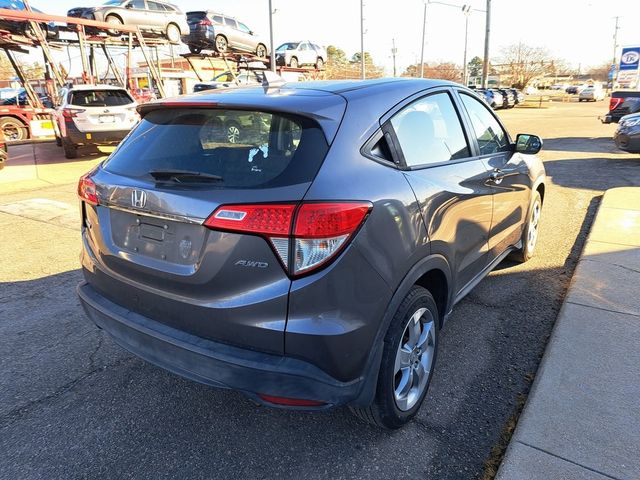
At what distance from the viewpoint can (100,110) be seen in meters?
11.8

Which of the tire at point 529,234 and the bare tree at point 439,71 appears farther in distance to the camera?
the bare tree at point 439,71

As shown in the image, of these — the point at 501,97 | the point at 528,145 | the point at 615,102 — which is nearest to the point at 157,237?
the point at 528,145

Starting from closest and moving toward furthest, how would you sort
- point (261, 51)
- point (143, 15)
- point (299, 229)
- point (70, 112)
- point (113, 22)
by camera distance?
point (299, 229)
point (70, 112)
point (113, 22)
point (143, 15)
point (261, 51)

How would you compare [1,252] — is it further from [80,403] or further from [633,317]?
[633,317]

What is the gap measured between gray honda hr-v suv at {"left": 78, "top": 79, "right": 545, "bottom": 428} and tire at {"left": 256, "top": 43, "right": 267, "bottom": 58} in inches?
987

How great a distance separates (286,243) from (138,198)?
0.81 metres

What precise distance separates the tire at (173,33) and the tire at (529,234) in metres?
19.4

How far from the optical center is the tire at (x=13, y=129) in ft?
50.7

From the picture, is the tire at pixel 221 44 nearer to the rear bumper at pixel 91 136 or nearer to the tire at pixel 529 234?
the rear bumper at pixel 91 136

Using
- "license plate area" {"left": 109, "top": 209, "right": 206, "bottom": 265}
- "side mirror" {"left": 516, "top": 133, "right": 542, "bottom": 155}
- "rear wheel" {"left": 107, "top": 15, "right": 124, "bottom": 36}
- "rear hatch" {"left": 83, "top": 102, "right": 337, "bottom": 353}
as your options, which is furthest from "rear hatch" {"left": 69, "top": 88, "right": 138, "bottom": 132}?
"license plate area" {"left": 109, "top": 209, "right": 206, "bottom": 265}

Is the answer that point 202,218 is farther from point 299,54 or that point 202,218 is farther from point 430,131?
point 299,54

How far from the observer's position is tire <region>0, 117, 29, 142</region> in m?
15.5

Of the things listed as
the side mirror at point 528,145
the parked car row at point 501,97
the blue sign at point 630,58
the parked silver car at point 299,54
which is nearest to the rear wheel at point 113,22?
the parked silver car at point 299,54

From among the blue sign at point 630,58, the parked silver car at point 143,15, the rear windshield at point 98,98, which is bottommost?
the rear windshield at point 98,98
